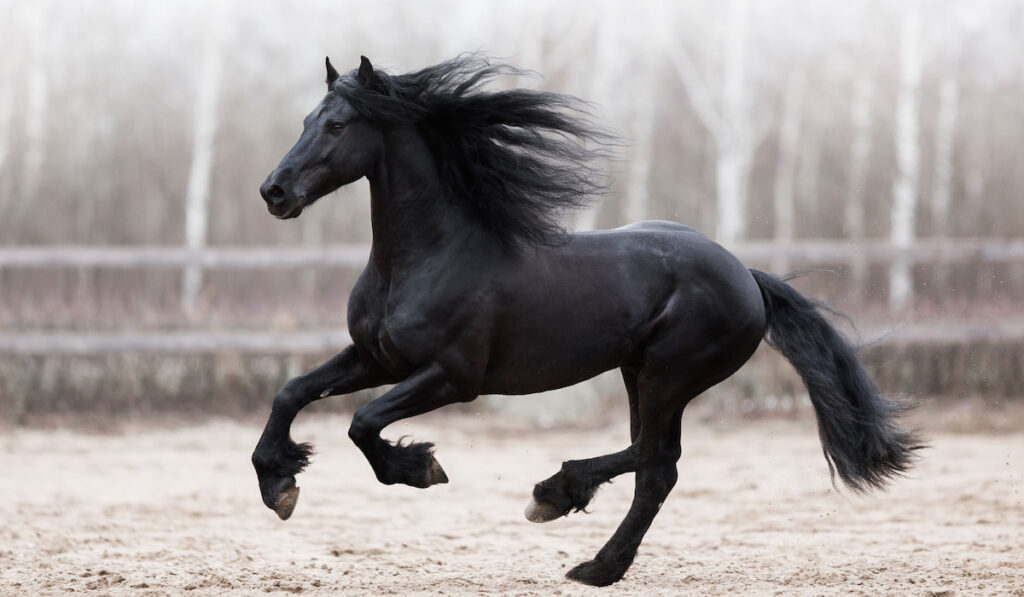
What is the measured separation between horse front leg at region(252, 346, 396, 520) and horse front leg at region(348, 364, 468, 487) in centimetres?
21

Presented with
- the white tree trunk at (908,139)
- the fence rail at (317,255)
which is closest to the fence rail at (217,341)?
the fence rail at (317,255)

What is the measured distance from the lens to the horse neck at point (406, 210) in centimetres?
401

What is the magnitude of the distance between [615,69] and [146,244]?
990 cm

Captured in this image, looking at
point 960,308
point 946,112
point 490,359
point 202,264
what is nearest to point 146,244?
point 202,264

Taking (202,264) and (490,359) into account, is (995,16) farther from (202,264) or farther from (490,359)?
(490,359)

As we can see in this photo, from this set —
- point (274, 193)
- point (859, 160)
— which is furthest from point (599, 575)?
point (859, 160)

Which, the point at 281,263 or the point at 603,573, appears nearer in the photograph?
the point at 603,573

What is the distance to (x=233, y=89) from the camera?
20453 mm

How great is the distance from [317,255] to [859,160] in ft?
37.7

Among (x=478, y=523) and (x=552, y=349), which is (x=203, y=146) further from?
(x=552, y=349)

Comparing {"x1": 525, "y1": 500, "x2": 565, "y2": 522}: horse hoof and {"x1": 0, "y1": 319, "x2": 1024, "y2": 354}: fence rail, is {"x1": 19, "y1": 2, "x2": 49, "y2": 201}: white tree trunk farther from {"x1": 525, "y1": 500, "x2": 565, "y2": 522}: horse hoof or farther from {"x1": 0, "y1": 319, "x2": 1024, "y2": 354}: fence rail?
{"x1": 525, "y1": 500, "x2": 565, "y2": 522}: horse hoof

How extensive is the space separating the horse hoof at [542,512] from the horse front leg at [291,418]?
75cm

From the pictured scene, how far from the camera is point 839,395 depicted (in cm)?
459

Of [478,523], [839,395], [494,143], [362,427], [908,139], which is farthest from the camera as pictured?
[908,139]
